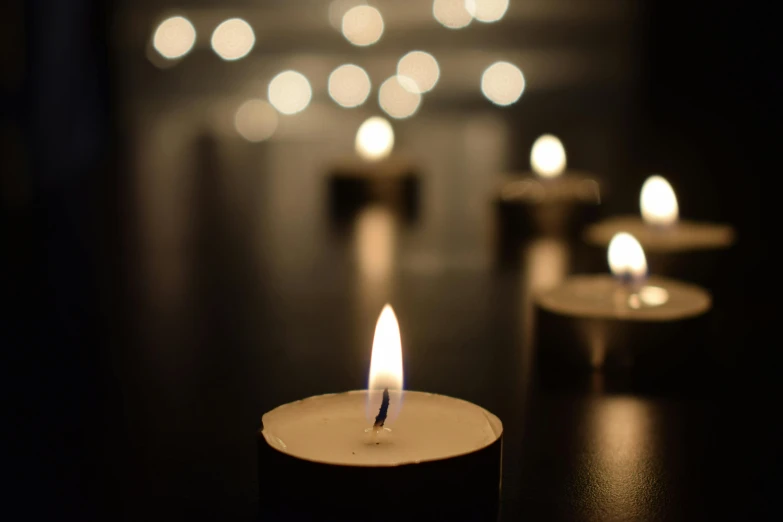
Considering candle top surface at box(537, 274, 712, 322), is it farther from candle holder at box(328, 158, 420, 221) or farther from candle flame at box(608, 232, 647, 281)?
candle holder at box(328, 158, 420, 221)

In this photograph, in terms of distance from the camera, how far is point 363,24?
3.43 meters

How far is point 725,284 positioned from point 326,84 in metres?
2.45

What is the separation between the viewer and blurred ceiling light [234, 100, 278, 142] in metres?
3.04

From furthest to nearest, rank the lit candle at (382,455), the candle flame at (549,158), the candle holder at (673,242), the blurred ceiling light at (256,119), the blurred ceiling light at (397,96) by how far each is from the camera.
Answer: the blurred ceiling light at (397,96)
the blurred ceiling light at (256,119)
the candle flame at (549,158)
the candle holder at (673,242)
the lit candle at (382,455)

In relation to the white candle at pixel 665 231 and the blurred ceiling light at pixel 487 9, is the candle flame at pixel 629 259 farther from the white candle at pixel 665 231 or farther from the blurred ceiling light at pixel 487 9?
the blurred ceiling light at pixel 487 9

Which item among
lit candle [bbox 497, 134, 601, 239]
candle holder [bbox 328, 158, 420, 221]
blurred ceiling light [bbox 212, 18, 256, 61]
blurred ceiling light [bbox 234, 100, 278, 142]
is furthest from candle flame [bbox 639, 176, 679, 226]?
blurred ceiling light [bbox 212, 18, 256, 61]

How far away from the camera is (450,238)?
4.70 feet

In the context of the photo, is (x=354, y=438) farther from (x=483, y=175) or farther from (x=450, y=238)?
(x=483, y=175)

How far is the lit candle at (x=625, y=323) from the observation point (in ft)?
2.68

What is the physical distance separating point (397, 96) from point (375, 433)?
289 cm

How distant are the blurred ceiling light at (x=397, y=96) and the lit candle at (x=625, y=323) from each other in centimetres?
250

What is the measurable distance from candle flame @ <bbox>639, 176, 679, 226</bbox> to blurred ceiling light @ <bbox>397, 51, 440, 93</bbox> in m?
2.19

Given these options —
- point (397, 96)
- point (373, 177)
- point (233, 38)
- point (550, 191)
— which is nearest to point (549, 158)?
point (550, 191)

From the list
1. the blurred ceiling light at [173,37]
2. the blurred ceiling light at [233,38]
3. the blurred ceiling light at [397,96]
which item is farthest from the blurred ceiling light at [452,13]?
the blurred ceiling light at [173,37]
